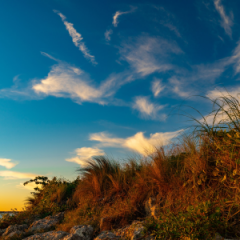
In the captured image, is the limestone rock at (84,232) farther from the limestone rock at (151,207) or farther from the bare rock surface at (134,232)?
the limestone rock at (151,207)

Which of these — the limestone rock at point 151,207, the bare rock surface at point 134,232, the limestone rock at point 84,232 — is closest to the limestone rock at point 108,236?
the bare rock surface at point 134,232

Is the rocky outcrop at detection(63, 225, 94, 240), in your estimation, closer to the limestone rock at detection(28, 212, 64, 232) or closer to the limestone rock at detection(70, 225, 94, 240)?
the limestone rock at detection(70, 225, 94, 240)

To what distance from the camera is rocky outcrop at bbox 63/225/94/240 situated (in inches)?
202

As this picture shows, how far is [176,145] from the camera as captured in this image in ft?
21.0

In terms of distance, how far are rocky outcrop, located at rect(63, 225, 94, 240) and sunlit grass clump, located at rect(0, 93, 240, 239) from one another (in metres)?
0.58

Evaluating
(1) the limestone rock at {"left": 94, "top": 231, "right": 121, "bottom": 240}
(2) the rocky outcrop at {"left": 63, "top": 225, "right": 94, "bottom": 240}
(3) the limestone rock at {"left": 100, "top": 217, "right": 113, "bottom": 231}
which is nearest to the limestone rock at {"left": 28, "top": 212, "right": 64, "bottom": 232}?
(2) the rocky outcrop at {"left": 63, "top": 225, "right": 94, "bottom": 240}

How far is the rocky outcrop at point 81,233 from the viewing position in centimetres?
513

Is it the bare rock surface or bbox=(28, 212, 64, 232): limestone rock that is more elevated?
bbox=(28, 212, 64, 232): limestone rock

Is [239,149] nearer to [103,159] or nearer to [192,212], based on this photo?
[192,212]

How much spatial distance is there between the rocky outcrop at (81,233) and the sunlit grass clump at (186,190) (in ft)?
1.92

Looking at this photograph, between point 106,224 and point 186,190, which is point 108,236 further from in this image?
point 186,190

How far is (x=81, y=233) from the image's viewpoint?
5.23 meters

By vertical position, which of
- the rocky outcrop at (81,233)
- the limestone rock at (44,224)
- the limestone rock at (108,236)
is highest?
the limestone rock at (44,224)

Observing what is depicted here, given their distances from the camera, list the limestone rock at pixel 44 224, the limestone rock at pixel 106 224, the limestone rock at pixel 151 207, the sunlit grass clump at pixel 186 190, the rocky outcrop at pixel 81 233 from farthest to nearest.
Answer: the limestone rock at pixel 44 224 → the limestone rock at pixel 106 224 → the limestone rock at pixel 151 207 → the rocky outcrop at pixel 81 233 → the sunlit grass clump at pixel 186 190
